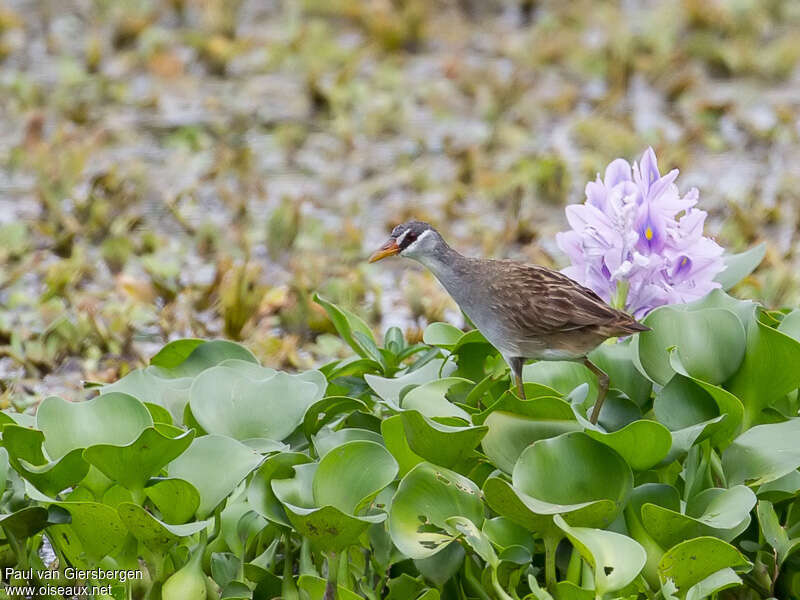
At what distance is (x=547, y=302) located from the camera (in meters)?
2.78

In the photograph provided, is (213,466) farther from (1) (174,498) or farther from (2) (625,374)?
(2) (625,374)

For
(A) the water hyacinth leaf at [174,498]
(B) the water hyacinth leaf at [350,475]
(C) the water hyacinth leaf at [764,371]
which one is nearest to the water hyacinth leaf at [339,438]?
(B) the water hyacinth leaf at [350,475]

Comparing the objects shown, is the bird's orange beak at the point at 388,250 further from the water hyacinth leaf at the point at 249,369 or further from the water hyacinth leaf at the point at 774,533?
the water hyacinth leaf at the point at 774,533

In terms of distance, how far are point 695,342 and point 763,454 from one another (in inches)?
11.3

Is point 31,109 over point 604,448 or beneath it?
beneath

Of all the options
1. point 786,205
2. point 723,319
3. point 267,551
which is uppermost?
point 723,319

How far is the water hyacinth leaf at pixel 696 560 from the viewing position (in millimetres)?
2314

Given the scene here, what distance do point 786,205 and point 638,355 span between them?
2995mm

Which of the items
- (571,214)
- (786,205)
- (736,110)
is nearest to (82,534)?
(571,214)

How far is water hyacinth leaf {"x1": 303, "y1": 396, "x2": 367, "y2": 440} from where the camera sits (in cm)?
272

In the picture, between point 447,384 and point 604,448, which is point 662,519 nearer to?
point 604,448

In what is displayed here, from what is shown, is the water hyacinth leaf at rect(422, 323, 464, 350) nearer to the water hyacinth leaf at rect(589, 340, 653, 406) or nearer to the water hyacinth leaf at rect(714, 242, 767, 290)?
the water hyacinth leaf at rect(589, 340, 653, 406)

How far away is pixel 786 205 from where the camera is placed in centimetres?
554

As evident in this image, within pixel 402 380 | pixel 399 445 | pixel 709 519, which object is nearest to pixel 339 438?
pixel 399 445
